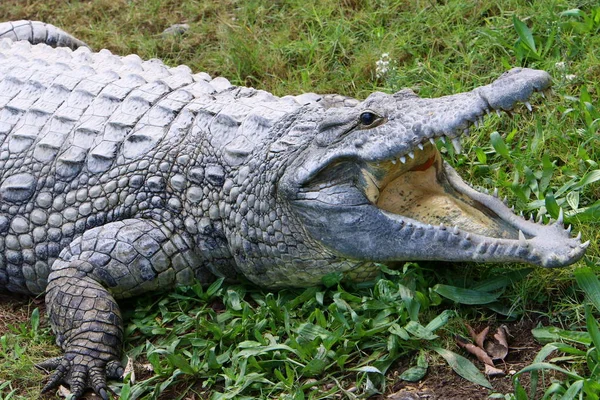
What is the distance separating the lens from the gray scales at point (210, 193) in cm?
368

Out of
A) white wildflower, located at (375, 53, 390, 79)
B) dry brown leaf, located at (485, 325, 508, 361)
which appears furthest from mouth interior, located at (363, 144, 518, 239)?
white wildflower, located at (375, 53, 390, 79)

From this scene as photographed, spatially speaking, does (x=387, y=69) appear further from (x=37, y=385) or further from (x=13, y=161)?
(x=37, y=385)

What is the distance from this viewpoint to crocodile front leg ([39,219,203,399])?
3994 mm

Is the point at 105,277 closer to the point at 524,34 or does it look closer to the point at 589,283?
the point at 589,283

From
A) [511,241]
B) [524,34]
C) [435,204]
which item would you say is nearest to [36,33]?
[524,34]

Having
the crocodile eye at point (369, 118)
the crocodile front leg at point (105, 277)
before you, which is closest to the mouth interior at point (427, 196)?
the crocodile eye at point (369, 118)

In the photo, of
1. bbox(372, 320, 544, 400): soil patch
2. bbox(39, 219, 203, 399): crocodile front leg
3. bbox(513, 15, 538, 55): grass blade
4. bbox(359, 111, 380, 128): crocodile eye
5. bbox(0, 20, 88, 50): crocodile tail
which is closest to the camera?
bbox(372, 320, 544, 400): soil patch

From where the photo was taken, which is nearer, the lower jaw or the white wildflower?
the lower jaw

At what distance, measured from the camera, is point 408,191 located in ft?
12.8

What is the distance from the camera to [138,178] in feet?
14.2

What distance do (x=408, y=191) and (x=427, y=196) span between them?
0.09 metres

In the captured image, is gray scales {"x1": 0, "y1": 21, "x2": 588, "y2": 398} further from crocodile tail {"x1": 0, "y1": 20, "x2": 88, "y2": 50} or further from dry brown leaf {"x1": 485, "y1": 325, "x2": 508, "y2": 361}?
crocodile tail {"x1": 0, "y1": 20, "x2": 88, "y2": 50}

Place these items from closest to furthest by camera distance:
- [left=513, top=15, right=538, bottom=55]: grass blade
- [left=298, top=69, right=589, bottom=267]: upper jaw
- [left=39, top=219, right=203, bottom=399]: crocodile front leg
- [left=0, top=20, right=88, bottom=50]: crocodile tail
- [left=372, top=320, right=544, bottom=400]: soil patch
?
1. [left=372, top=320, right=544, bottom=400]: soil patch
2. [left=298, top=69, right=589, bottom=267]: upper jaw
3. [left=39, top=219, right=203, bottom=399]: crocodile front leg
4. [left=513, top=15, right=538, bottom=55]: grass blade
5. [left=0, top=20, right=88, bottom=50]: crocodile tail

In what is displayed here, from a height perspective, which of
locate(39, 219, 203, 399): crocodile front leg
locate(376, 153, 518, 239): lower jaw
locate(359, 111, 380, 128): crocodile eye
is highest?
locate(359, 111, 380, 128): crocodile eye
